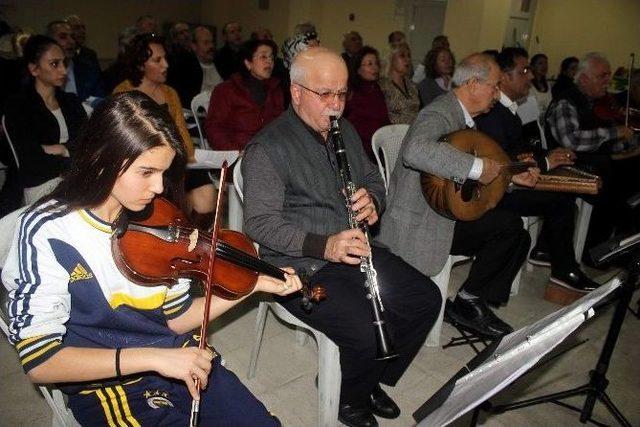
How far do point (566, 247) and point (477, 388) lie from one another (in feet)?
8.32

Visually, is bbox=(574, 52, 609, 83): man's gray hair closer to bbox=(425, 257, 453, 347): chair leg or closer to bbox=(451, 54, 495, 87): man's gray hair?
bbox=(451, 54, 495, 87): man's gray hair

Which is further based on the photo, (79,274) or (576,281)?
(576,281)

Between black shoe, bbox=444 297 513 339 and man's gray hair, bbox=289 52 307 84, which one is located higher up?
man's gray hair, bbox=289 52 307 84

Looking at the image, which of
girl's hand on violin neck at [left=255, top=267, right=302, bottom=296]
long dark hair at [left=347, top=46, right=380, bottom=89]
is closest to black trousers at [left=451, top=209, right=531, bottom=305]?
girl's hand on violin neck at [left=255, top=267, right=302, bottom=296]

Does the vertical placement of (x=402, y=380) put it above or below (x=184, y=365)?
below

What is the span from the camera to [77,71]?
438 centimetres

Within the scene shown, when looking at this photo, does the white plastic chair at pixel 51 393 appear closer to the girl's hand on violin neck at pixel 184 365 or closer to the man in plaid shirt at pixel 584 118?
the girl's hand on violin neck at pixel 184 365

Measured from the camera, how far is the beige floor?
6.96 feet

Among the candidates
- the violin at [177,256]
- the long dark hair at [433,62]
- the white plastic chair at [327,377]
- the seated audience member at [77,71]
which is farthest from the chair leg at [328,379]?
the long dark hair at [433,62]

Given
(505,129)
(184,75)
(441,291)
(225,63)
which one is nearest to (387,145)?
(505,129)

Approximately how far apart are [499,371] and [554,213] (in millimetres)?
2379

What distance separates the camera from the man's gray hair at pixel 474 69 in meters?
2.45

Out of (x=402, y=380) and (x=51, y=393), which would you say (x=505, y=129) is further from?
(x=51, y=393)

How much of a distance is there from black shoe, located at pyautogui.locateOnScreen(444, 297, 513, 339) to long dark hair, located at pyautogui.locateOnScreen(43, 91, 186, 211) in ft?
7.07
